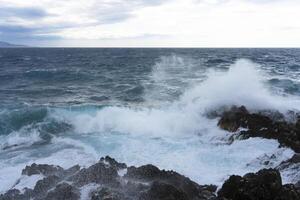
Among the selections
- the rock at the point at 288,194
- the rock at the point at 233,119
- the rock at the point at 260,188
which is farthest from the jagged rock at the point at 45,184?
the rock at the point at 233,119

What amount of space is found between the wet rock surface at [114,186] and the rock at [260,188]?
0.53m

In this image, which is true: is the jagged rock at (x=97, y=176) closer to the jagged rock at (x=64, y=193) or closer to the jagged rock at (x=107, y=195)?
the jagged rock at (x=64, y=193)

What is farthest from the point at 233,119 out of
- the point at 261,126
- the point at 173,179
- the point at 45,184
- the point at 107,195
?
the point at 45,184

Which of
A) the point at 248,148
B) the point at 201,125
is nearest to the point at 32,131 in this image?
the point at 201,125

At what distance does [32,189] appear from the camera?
8766 millimetres

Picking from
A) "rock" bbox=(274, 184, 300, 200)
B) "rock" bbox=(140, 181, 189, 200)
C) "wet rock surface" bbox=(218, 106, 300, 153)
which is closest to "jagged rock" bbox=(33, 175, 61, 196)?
"rock" bbox=(140, 181, 189, 200)

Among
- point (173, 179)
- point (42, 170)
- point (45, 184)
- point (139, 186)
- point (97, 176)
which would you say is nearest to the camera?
point (139, 186)

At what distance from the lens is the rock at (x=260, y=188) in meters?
7.46

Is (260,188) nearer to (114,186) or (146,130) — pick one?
(114,186)

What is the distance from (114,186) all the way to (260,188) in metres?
3.12

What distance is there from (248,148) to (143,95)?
12.7m

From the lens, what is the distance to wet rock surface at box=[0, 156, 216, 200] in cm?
795

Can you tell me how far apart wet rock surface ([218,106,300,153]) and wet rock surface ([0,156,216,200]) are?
3.76 metres

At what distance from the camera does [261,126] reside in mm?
12406
